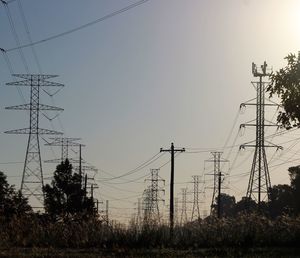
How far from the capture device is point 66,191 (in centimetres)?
7275

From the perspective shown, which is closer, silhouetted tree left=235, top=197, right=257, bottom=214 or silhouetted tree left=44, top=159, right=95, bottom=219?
silhouetted tree left=235, top=197, right=257, bottom=214

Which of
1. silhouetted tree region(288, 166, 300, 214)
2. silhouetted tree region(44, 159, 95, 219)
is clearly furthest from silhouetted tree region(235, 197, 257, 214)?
silhouetted tree region(44, 159, 95, 219)

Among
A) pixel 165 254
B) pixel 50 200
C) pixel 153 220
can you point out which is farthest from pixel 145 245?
pixel 50 200

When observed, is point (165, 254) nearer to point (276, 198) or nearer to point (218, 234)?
point (218, 234)

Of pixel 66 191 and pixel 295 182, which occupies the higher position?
pixel 295 182

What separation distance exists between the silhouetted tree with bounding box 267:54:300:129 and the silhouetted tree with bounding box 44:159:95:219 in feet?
172

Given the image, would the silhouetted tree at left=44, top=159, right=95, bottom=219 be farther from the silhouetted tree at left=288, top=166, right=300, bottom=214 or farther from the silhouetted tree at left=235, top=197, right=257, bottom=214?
the silhouetted tree at left=288, top=166, right=300, bottom=214

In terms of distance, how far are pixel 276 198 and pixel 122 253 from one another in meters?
81.7

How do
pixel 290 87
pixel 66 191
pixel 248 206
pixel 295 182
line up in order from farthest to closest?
pixel 295 182
pixel 66 191
pixel 248 206
pixel 290 87

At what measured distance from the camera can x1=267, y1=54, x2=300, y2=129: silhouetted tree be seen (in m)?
18.1

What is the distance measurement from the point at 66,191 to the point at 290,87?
56563 millimetres

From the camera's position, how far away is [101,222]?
90.5 feet

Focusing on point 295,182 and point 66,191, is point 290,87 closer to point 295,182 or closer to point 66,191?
point 66,191

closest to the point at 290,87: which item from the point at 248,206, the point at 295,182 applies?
the point at 248,206
